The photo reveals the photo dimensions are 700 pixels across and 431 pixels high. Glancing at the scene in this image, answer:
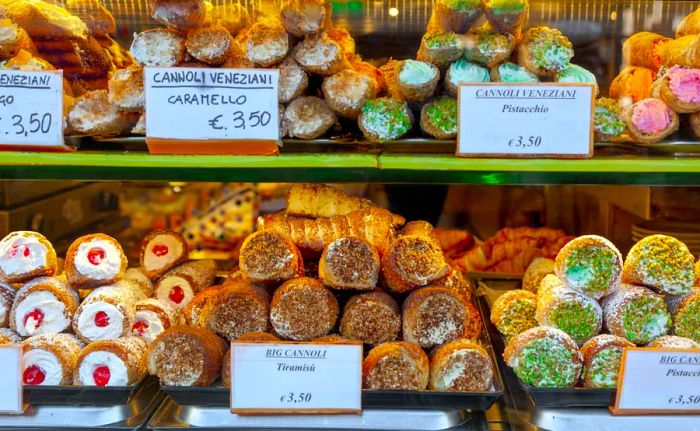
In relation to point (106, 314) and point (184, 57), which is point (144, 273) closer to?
point (106, 314)

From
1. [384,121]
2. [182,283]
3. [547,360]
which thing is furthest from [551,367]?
[182,283]

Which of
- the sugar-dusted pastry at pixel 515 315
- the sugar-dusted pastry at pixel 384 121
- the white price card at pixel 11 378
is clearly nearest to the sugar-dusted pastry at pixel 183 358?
the white price card at pixel 11 378

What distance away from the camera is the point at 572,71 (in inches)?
55.2

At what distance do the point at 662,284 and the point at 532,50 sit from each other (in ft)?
1.80

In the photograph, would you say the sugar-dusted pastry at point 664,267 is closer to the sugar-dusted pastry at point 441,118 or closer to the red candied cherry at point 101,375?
the sugar-dusted pastry at point 441,118

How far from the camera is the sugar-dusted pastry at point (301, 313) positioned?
1.41m

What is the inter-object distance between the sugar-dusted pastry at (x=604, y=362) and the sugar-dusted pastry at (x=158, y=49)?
1006mm

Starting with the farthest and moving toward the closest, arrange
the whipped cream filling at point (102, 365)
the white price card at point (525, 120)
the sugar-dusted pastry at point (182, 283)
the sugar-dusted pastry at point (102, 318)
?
the sugar-dusted pastry at point (182, 283)
the sugar-dusted pastry at point (102, 318)
the whipped cream filling at point (102, 365)
the white price card at point (525, 120)

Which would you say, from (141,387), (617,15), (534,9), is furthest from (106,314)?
(617,15)

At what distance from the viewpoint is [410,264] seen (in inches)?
56.5

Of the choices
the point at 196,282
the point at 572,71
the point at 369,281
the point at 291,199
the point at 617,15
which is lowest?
the point at 196,282

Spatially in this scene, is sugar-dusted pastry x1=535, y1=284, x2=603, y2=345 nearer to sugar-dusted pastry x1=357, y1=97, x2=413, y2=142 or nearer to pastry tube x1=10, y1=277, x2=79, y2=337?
sugar-dusted pastry x1=357, y1=97, x2=413, y2=142

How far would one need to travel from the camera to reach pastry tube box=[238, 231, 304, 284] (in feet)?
4.71

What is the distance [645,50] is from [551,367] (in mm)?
796
